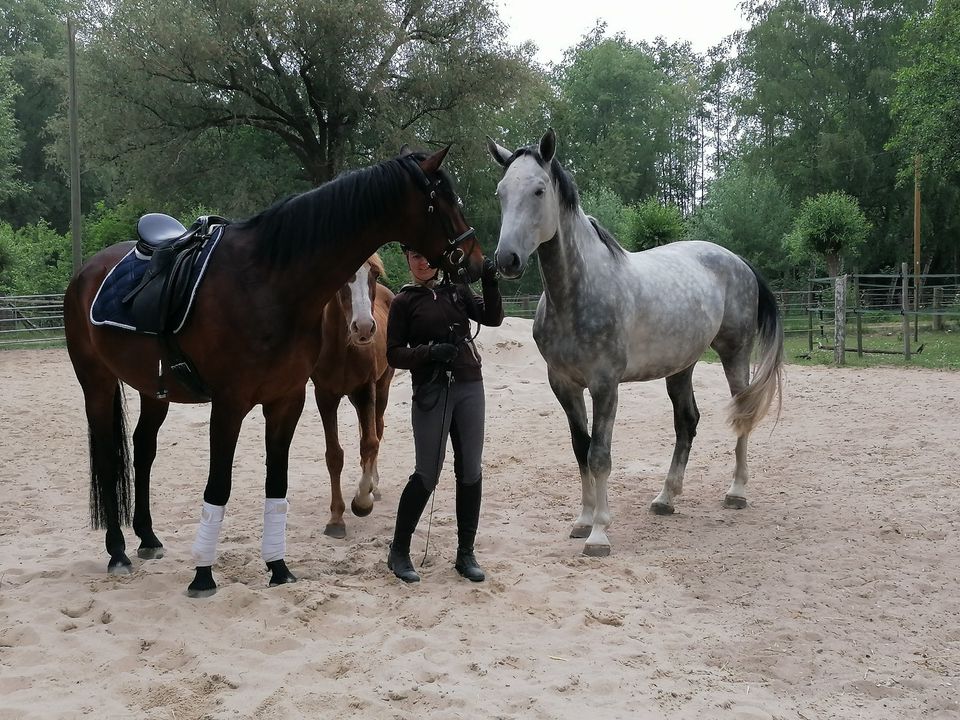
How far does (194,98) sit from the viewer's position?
17891 mm

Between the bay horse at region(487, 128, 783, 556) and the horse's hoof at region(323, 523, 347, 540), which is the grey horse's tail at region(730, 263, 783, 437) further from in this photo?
the horse's hoof at region(323, 523, 347, 540)

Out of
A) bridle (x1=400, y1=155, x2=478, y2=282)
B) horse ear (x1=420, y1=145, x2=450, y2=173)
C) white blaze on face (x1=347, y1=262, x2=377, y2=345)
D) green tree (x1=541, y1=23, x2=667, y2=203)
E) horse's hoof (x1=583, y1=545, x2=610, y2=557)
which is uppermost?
green tree (x1=541, y1=23, x2=667, y2=203)

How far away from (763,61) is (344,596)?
27.7 m

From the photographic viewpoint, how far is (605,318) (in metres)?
4.45

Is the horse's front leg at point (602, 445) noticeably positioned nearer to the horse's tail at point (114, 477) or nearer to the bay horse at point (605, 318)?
the bay horse at point (605, 318)

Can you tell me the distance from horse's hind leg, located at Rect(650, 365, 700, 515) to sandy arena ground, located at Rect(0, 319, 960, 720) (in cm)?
16

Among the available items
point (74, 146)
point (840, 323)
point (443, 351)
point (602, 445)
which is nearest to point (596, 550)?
point (602, 445)

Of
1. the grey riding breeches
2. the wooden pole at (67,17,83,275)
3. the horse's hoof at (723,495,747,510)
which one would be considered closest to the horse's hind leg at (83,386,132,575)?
the grey riding breeches

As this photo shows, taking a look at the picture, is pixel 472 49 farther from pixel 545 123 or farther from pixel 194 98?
pixel 545 123

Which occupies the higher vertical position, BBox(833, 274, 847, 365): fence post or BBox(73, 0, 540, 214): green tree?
BBox(73, 0, 540, 214): green tree

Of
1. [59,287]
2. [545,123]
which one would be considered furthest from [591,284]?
[545,123]

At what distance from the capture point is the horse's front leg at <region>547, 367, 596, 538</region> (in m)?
4.69

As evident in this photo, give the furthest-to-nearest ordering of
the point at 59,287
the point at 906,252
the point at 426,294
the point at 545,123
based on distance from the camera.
A: the point at 545,123
the point at 906,252
the point at 59,287
the point at 426,294

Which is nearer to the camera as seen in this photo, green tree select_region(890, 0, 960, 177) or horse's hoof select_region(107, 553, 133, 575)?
horse's hoof select_region(107, 553, 133, 575)
